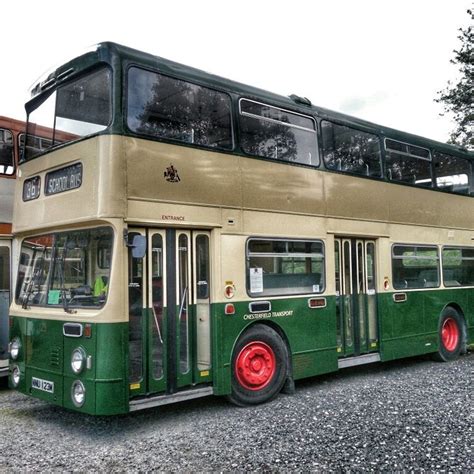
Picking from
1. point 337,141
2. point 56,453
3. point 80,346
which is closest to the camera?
point 56,453

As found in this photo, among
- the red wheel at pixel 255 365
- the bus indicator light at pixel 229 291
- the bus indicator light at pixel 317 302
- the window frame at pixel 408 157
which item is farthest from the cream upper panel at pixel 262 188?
the red wheel at pixel 255 365

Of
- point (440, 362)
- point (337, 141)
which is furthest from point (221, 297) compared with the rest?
point (440, 362)

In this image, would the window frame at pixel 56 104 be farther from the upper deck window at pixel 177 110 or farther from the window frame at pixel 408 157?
the window frame at pixel 408 157

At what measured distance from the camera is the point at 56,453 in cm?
551

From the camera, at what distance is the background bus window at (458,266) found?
423 inches

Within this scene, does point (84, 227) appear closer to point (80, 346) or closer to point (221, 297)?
point (80, 346)

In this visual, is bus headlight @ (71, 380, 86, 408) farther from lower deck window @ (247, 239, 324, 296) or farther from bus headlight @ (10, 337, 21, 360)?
lower deck window @ (247, 239, 324, 296)

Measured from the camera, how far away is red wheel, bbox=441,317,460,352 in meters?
10.6

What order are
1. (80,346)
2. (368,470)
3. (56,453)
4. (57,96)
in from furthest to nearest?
(57,96) → (80,346) → (56,453) → (368,470)

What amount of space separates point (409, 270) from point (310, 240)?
2.74 metres

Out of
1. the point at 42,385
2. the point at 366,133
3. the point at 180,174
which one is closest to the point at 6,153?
the point at 180,174

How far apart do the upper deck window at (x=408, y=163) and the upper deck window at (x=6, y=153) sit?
616 centimetres

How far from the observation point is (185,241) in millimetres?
6727

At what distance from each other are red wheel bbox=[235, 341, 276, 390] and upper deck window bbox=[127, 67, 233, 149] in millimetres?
2622
